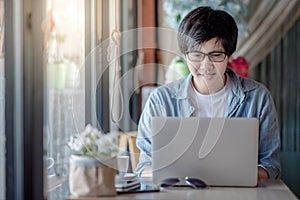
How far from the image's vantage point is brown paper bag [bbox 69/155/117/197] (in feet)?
4.94

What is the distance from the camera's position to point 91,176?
1.51 m

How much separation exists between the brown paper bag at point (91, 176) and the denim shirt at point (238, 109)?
1.54 ft

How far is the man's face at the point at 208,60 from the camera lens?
2.00 metres

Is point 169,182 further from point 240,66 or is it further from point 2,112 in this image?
point 240,66

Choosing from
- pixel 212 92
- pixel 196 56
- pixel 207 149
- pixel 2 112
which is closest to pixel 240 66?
pixel 212 92

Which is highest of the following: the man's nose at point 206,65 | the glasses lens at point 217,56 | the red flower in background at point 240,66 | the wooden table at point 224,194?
the red flower in background at point 240,66

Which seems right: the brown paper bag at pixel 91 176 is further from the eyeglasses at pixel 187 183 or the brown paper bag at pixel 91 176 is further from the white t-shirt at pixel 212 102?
the white t-shirt at pixel 212 102

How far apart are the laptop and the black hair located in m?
0.40

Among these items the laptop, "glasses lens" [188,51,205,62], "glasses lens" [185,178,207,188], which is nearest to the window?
the laptop

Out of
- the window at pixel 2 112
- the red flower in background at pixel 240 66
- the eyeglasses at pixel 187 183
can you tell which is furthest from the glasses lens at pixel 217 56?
the red flower in background at pixel 240 66

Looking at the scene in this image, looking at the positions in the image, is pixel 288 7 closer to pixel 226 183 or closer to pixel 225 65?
pixel 225 65

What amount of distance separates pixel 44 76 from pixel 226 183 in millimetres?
644

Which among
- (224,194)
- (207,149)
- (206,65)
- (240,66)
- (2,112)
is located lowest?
(224,194)

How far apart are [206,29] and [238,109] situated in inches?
12.1
